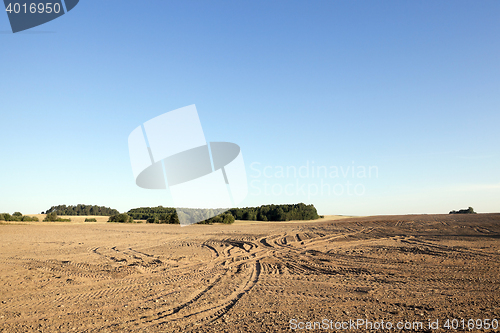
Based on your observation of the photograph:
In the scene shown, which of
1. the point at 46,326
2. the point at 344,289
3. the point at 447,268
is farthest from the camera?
the point at 447,268

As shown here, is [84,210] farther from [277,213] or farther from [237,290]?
[237,290]

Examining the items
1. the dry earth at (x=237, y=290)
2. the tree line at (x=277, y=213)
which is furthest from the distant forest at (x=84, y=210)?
the dry earth at (x=237, y=290)

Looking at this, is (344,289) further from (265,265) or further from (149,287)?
(149,287)

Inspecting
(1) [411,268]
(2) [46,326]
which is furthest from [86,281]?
(1) [411,268]

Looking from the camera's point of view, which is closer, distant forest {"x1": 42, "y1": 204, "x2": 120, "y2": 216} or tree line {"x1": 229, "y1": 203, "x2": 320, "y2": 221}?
tree line {"x1": 229, "y1": 203, "x2": 320, "y2": 221}

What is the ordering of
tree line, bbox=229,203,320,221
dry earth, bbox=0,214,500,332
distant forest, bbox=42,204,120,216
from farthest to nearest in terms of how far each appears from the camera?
distant forest, bbox=42,204,120,216
tree line, bbox=229,203,320,221
dry earth, bbox=0,214,500,332

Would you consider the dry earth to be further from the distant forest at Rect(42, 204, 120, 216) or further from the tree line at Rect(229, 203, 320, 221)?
the distant forest at Rect(42, 204, 120, 216)

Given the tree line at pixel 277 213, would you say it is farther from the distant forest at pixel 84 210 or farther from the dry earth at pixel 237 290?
the dry earth at pixel 237 290

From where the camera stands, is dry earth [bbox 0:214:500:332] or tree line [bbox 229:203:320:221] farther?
tree line [bbox 229:203:320:221]

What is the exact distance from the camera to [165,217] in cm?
5362

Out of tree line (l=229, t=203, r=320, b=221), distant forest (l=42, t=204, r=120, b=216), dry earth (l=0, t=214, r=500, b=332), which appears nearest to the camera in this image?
dry earth (l=0, t=214, r=500, b=332)

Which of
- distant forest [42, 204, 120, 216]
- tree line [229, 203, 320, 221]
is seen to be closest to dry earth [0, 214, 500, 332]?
tree line [229, 203, 320, 221]

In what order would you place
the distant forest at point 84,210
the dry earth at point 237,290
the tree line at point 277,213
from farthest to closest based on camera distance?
1. the distant forest at point 84,210
2. the tree line at point 277,213
3. the dry earth at point 237,290

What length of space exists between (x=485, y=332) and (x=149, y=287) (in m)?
7.68
